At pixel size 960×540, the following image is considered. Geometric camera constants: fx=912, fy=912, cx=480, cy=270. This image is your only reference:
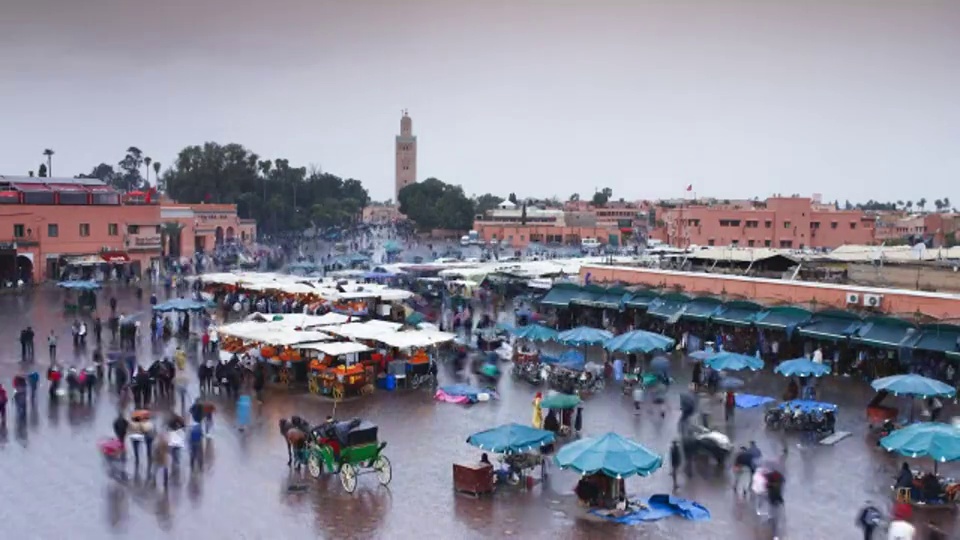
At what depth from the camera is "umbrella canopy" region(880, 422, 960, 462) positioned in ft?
41.9

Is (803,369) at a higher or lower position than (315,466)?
higher

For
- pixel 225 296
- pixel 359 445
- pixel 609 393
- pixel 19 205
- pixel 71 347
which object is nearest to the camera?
pixel 359 445

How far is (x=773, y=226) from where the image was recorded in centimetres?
6375

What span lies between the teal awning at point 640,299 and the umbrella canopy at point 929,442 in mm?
15040

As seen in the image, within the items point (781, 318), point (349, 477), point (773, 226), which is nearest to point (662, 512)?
point (349, 477)

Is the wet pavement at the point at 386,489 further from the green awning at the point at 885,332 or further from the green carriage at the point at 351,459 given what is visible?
the green awning at the point at 885,332

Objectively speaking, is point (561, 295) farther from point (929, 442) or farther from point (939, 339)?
point (929, 442)

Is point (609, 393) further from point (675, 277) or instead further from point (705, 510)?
point (675, 277)

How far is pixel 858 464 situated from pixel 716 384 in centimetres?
602

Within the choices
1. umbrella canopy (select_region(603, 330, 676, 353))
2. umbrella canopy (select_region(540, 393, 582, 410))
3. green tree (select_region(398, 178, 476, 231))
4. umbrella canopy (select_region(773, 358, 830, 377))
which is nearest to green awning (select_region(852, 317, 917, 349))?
umbrella canopy (select_region(773, 358, 830, 377))

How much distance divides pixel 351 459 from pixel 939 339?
14.9 m

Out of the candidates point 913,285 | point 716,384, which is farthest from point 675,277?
point 716,384

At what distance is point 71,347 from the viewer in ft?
84.9

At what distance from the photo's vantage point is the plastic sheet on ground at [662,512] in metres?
12.0
